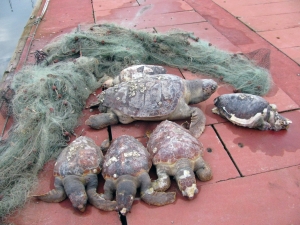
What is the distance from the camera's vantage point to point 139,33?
4.35 m

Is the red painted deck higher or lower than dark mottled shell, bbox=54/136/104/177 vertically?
lower

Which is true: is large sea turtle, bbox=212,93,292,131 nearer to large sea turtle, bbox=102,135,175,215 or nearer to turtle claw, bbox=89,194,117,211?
large sea turtle, bbox=102,135,175,215

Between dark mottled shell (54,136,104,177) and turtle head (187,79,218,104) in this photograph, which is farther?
turtle head (187,79,218,104)

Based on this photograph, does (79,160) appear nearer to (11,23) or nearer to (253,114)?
(253,114)

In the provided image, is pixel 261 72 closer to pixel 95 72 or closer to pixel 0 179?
pixel 95 72

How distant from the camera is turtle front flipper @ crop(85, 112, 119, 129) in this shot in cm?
320

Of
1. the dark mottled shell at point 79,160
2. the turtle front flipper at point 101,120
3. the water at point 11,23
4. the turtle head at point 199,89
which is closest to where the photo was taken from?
the dark mottled shell at point 79,160

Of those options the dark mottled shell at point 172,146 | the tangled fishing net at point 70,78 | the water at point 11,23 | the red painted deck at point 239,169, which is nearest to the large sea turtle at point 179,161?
the dark mottled shell at point 172,146

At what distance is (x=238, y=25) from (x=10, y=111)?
14.7ft

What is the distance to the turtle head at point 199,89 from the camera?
3.30 meters

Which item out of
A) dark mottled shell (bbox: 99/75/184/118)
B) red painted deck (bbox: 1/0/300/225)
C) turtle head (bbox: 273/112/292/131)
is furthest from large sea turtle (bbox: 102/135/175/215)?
turtle head (bbox: 273/112/292/131)

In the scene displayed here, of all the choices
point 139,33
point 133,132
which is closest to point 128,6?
point 139,33

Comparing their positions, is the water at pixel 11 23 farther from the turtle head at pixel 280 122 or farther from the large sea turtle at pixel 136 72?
the turtle head at pixel 280 122

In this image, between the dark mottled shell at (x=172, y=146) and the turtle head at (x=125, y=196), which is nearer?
the turtle head at (x=125, y=196)
